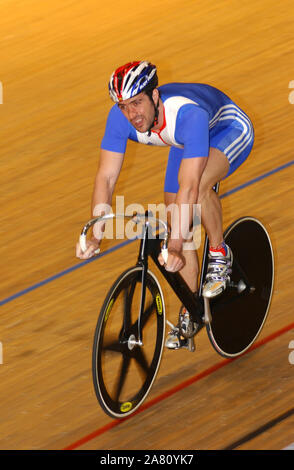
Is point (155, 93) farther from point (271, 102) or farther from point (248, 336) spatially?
point (271, 102)

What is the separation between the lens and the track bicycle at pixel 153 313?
115 inches

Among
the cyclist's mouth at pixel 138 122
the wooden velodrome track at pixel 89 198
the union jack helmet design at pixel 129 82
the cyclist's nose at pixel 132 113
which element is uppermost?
the union jack helmet design at pixel 129 82

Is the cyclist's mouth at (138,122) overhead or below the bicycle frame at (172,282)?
overhead

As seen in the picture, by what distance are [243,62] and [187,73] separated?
46 cm

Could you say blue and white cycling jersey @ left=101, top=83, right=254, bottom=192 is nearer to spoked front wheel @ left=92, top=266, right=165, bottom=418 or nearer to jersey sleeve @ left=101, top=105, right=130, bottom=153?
jersey sleeve @ left=101, top=105, right=130, bottom=153

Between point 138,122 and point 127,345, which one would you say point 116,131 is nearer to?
point 138,122

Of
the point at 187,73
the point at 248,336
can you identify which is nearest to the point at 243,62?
the point at 187,73

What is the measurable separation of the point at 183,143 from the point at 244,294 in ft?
2.56

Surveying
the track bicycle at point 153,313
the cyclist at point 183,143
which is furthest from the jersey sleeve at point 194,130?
the track bicycle at point 153,313

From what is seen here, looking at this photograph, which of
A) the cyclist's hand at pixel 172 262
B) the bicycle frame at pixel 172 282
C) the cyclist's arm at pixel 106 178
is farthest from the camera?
the cyclist's arm at pixel 106 178

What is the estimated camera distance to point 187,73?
6719 millimetres

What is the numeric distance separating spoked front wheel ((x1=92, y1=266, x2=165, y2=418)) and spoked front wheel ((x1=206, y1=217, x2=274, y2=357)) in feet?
1.05

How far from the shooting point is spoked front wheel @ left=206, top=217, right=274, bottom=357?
3428mm

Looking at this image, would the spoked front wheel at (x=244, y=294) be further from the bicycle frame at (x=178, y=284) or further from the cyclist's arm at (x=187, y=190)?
the cyclist's arm at (x=187, y=190)
